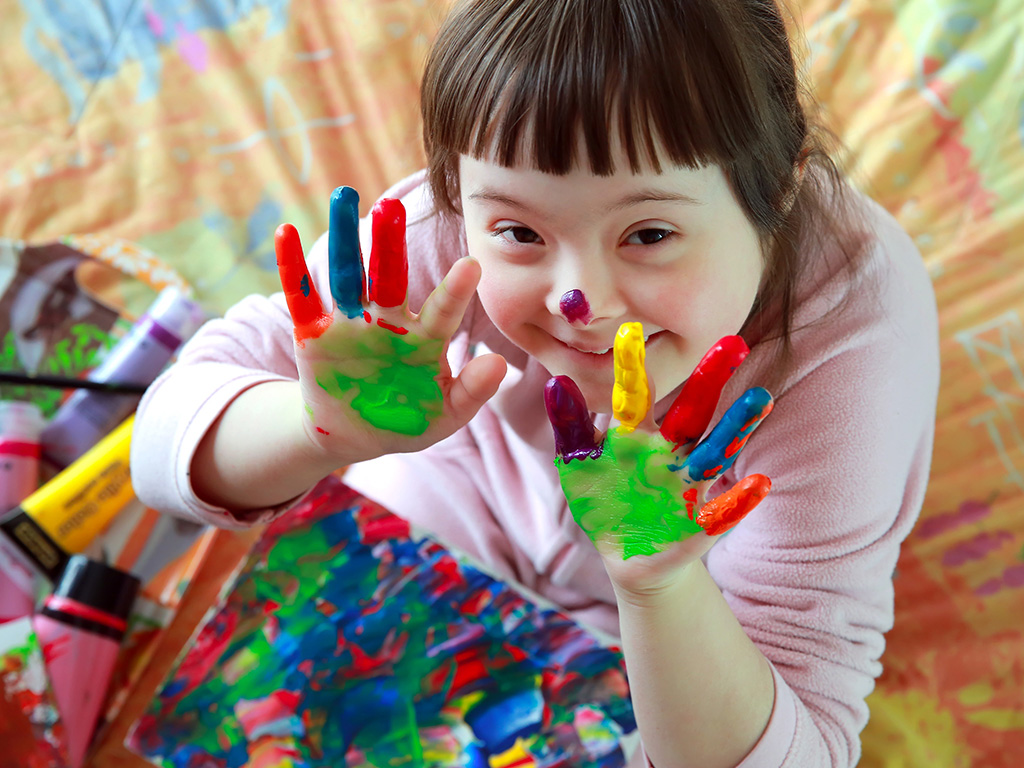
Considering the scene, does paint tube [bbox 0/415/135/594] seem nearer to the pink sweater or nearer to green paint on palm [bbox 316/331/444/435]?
the pink sweater

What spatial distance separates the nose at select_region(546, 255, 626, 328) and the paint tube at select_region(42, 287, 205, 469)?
692mm

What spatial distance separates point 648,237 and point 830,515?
0.91 ft

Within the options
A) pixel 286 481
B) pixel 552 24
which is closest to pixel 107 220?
pixel 286 481

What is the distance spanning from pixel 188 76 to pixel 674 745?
42.5 inches

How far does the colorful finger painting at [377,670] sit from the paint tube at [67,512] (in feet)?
0.69

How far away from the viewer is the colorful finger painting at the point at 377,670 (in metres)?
0.75

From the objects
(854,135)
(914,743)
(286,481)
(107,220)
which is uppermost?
(107,220)

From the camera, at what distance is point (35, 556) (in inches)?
36.0

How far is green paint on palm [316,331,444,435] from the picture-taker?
51 centimetres

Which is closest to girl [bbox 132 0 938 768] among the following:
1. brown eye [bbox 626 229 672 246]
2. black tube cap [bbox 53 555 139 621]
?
brown eye [bbox 626 229 672 246]

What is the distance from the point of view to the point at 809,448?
64 centimetres

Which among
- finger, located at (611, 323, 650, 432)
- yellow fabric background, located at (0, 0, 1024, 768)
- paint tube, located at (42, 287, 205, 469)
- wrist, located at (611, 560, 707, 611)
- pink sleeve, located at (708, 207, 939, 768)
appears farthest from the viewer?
paint tube, located at (42, 287, 205, 469)

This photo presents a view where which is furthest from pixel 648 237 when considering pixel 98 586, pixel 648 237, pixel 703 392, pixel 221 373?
pixel 98 586

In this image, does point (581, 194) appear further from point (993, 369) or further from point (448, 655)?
point (993, 369)
